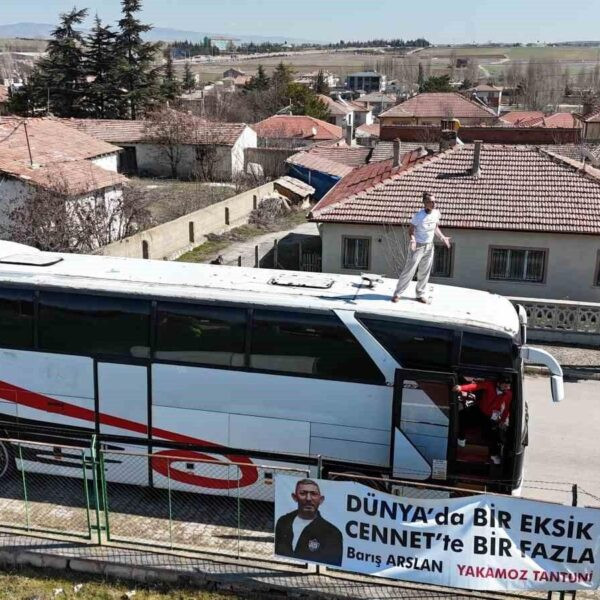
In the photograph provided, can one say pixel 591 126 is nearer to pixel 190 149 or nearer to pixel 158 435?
pixel 190 149

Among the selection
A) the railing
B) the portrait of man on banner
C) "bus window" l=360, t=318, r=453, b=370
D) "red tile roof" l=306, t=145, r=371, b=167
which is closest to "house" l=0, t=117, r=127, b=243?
"red tile roof" l=306, t=145, r=371, b=167

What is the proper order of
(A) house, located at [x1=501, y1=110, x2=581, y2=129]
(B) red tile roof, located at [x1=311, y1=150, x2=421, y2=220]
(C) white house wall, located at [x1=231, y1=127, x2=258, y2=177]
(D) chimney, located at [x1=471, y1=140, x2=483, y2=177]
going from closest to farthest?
1. (D) chimney, located at [x1=471, y1=140, x2=483, y2=177]
2. (B) red tile roof, located at [x1=311, y1=150, x2=421, y2=220]
3. (C) white house wall, located at [x1=231, y1=127, x2=258, y2=177]
4. (A) house, located at [x1=501, y1=110, x2=581, y2=129]

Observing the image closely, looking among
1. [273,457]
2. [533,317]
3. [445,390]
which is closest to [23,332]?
[273,457]

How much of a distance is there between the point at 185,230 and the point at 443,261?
1192cm

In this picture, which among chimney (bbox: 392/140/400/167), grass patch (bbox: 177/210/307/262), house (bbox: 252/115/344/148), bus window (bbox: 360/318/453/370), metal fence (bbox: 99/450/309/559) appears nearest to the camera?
bus window (bbox: 360/318/453/370)

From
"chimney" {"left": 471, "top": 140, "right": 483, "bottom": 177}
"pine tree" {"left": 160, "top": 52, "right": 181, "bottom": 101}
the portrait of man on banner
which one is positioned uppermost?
"pine tree" {"left": 160, "top": 52, "right": 181, "bottom": 101}

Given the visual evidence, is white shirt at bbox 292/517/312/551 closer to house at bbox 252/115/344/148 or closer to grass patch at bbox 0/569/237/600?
grass patch at bbox 0/569/237/600

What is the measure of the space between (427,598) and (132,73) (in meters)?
53.6

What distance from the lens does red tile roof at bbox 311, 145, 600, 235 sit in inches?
779

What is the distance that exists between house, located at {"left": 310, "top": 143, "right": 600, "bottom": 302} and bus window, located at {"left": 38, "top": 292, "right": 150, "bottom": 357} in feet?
37.4

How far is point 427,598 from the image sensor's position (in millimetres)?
7930

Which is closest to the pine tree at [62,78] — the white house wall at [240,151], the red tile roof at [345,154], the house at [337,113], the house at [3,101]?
the house at [3,101]

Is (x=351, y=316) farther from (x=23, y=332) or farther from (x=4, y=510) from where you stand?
(x=4, y=510)

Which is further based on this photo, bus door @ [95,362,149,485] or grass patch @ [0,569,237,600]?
bus door @ [95,362,149,485]
